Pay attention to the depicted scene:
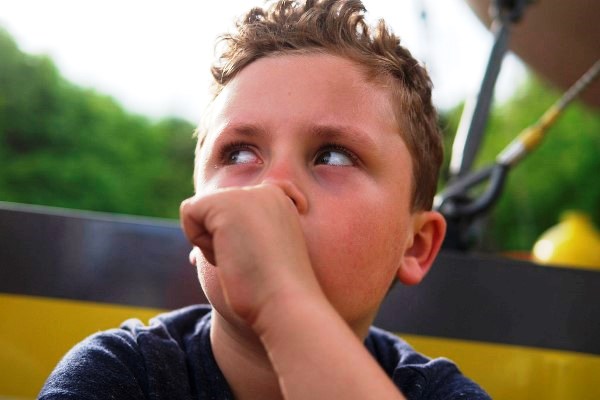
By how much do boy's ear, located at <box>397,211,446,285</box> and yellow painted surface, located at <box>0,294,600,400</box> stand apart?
0.24 meters

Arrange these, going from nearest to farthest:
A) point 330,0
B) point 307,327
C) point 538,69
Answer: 1. point 307,327
2. point 330,0
3. point 538,69

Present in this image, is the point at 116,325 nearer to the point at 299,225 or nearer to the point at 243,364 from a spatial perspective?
the point at 243,364

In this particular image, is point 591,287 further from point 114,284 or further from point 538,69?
point 538,69

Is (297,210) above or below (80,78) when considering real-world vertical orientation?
above

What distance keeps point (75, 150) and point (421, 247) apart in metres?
14.0

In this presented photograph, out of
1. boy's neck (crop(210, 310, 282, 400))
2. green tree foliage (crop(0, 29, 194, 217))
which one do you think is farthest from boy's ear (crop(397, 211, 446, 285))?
green tree foliage (crop(0, 29, 194, 217))

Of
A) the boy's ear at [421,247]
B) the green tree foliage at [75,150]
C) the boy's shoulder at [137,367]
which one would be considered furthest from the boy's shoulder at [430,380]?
the green tree foliage at [75,150]

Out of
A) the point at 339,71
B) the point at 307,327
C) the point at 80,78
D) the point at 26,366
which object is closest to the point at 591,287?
the point at 339,71

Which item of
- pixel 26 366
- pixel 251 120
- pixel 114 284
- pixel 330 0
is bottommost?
pixel 26 366

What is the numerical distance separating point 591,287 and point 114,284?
2.46 feet

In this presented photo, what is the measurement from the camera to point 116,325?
120 centimetres

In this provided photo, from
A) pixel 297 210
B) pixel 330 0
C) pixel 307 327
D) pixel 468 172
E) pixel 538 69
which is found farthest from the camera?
pixel 538 69

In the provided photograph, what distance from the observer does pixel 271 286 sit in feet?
2.17

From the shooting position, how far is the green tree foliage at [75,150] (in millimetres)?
13898
